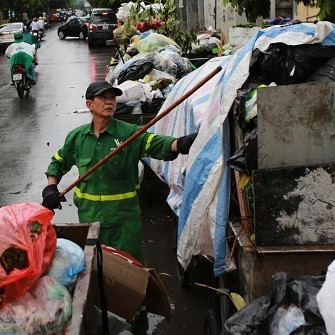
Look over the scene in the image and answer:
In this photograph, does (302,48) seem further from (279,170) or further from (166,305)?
(166,305)

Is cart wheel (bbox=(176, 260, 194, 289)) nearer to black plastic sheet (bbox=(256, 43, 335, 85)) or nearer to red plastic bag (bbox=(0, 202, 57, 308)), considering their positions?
black plastic sheet (bbox=(256, 43, 335, 85))

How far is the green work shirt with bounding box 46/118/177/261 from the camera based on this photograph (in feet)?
14.4

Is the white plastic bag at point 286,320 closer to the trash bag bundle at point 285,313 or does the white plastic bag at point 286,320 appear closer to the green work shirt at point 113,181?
the trash bag bundle at point 285,313

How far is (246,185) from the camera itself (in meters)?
3.72

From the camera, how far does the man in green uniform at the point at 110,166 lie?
4363mm

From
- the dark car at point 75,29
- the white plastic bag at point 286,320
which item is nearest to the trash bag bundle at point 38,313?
the white plastic bag at point 286,320

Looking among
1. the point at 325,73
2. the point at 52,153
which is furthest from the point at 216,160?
the point at 52,153

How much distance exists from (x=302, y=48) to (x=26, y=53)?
13.6 m

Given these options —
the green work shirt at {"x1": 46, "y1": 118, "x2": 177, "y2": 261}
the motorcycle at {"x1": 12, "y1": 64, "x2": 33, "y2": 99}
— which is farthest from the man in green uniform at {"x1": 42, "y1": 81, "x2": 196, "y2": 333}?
the motorcycle at {"x1": 12, "y1": 64, "x2": 33, "y2": 99}

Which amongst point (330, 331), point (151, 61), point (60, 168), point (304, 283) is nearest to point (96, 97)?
point (60, 168)

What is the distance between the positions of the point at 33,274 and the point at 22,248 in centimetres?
14

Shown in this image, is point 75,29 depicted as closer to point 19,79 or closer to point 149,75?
point 19,79

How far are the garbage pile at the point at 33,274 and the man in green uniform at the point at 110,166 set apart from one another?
110 centimetres

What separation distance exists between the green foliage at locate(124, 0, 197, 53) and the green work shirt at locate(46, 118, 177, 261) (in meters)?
8.73
